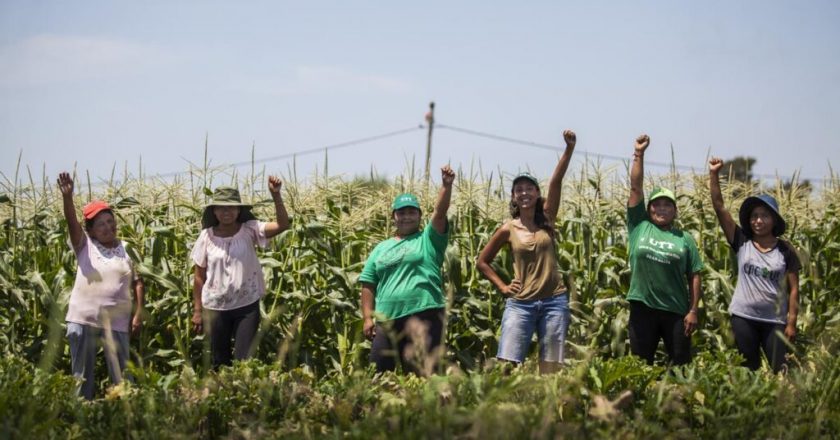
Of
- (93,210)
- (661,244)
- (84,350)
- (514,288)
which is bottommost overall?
(84,350)

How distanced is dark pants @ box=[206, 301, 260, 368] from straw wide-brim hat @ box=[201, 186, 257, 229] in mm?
663

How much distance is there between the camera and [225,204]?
6270mm

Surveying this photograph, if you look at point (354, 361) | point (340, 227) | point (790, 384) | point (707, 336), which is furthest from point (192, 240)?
point (790, 384)

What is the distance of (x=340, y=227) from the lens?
7.48 metres

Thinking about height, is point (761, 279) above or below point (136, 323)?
above

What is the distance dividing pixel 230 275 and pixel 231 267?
0.19ft

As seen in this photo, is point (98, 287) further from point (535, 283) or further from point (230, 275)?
point (535, 283)

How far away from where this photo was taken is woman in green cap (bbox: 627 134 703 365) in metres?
6.12

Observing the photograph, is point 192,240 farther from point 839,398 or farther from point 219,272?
point 839,398

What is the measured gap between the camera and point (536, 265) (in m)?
6.00

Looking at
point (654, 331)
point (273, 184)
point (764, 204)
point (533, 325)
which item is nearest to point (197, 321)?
point (273, 184)

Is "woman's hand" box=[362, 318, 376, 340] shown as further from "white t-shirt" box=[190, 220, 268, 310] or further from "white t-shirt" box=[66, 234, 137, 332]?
"white t-shirt" box=[66, 234, 137, 332]

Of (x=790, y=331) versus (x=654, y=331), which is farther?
(x=654, y=331)

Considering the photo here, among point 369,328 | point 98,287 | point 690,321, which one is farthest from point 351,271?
point 690,321
